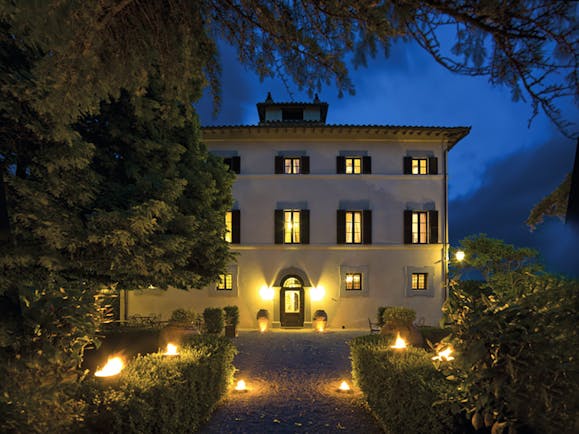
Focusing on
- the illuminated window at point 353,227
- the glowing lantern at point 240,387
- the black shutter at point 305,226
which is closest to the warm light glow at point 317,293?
the black shutter at point 305,226

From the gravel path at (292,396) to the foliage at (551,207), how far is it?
Answer: 3.87 meters

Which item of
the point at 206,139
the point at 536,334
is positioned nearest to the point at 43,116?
the point at 536,334

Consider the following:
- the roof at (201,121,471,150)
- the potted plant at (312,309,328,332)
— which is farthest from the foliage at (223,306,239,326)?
the roof at (201,121,471,150)

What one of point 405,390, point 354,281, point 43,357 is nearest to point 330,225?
point 354,281

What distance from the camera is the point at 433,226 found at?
699 inches

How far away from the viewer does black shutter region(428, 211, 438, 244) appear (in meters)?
17.7

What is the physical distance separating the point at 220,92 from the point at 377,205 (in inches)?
555

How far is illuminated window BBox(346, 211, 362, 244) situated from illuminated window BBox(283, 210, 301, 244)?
230cm

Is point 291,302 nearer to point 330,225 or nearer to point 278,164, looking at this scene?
point 330,225

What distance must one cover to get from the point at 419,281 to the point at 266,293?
277 inches

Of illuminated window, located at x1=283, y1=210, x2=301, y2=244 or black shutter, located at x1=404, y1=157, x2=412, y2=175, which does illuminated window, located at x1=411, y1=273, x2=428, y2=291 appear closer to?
black shutter, located at x1=404, y1=157, x2=412, y2=175

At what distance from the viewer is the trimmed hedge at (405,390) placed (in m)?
4.00

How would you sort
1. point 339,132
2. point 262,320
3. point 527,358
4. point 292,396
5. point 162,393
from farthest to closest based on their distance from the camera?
point 339,132 → point 262,320 → point 292,396 → point 162,393 → point 527,358

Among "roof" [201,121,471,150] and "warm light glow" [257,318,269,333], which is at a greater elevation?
"roof" [201,121,471,150]
